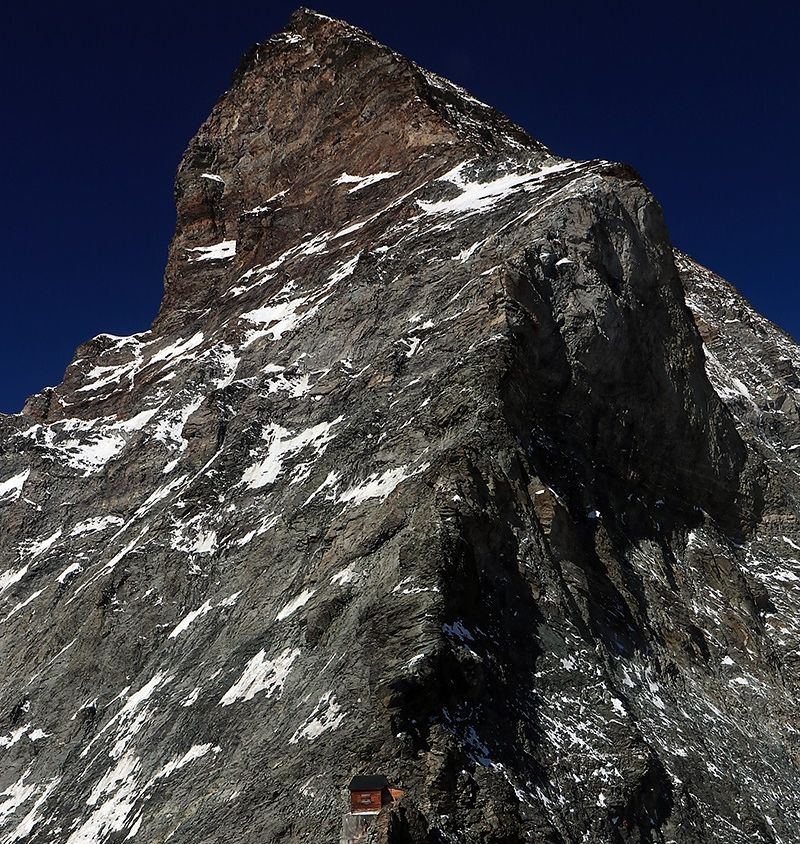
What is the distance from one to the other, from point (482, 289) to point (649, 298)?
916 cm

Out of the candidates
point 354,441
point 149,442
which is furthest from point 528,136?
point 354,441

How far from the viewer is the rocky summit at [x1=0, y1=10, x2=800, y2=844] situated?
20.4 metres

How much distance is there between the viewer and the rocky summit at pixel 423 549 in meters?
20.4

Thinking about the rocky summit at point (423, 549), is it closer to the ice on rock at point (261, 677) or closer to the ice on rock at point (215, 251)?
the ice on rock at point (261, 677)

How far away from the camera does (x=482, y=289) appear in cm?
3297

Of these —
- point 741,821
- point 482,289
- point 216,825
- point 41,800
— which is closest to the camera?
point 216,825

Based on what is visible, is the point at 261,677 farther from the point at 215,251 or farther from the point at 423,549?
the point at 215,251

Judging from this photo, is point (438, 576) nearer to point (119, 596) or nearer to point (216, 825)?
point (216, 825)

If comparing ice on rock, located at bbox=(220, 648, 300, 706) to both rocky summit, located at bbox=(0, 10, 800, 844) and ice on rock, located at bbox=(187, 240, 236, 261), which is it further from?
ice on rock, located at bbox=(187, 240, 236, 261)

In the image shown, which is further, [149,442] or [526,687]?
[149,442]

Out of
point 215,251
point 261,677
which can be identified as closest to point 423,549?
point 261,677

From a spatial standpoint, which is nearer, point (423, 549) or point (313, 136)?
point (423, 549)

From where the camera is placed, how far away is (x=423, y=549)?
73.3 ft

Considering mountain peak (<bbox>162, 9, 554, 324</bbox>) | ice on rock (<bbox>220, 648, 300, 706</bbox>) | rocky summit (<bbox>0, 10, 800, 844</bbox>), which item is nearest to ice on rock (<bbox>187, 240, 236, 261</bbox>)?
mountain peak (<bbox>162, 9, 554, 324</bbox>)
